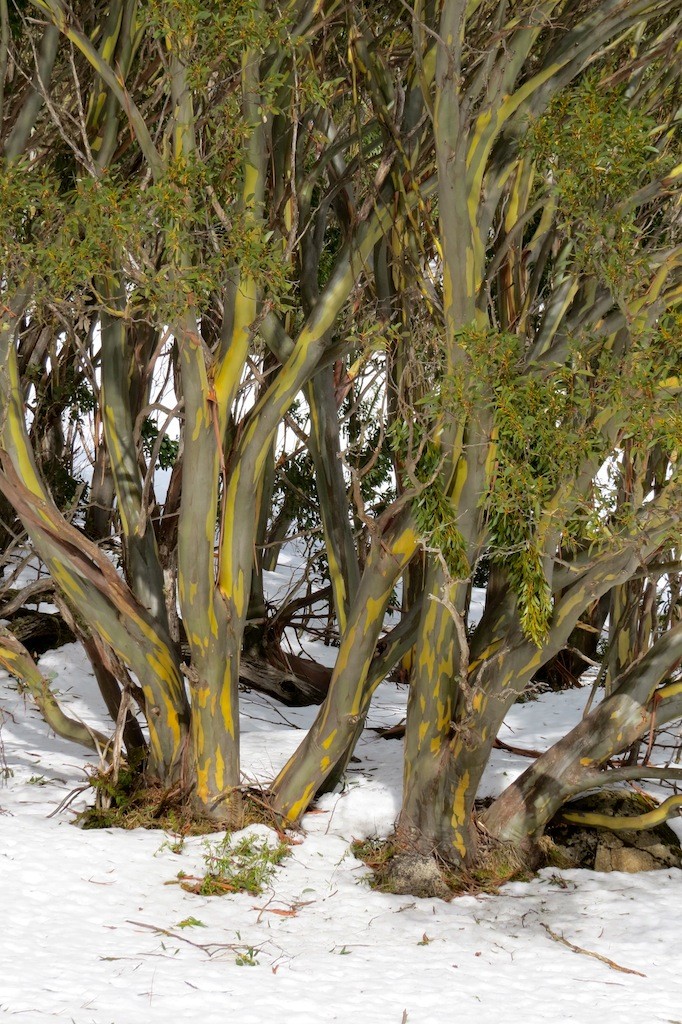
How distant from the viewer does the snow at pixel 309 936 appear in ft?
14.8

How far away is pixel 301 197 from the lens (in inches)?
255

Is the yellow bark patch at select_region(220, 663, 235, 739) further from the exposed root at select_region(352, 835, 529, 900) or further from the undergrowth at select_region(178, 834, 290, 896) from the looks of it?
the exposed root at select_region(352, 835, 529, 900)

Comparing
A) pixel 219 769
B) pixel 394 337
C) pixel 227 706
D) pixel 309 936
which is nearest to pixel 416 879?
pixel 309 936

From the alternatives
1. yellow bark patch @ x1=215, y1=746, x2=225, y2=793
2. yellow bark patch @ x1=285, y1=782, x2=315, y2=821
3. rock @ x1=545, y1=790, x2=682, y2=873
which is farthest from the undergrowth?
rock @ x1=545, y1=790, x2=682, y2=873

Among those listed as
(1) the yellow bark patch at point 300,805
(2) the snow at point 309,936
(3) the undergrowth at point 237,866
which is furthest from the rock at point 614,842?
(3) the undergrowth at point 237,866

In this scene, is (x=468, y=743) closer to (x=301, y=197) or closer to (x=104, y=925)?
(x=104, y=925)

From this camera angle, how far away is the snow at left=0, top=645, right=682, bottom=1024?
450 centimetres

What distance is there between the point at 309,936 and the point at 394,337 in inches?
111

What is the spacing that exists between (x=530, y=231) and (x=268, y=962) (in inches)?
220

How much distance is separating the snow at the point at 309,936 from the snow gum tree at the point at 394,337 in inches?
15.5

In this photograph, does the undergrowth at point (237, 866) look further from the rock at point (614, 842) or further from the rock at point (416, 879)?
the rock at point (614, 842)

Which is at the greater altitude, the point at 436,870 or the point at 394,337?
the point at 394,337

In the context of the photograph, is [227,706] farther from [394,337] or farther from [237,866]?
[394,337]

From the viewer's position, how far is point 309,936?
5.35 m
